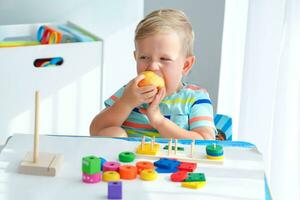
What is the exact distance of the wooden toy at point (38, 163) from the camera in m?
1.28

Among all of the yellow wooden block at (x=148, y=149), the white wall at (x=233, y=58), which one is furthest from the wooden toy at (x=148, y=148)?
the white wall at (x=233, y=58)

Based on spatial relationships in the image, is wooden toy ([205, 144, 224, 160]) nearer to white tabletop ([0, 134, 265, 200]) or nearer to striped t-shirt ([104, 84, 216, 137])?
white tabletop ([0, 134, 265, 200])

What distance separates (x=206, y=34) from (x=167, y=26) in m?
1.25

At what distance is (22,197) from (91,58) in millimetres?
1461

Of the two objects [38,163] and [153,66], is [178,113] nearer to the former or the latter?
[153,66]

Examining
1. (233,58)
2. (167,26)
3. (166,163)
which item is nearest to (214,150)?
(166,163)

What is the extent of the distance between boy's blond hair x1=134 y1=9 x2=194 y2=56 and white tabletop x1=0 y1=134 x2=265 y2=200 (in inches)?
12.9

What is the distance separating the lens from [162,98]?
1673mm

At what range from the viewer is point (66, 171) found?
1.30 metres

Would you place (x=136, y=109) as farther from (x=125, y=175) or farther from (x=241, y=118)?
(x=241, y=118)

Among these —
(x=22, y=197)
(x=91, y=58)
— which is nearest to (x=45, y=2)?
(x=91, y=58)

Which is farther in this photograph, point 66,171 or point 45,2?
point 45,2

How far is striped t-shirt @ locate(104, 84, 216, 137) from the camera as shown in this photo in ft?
5.63

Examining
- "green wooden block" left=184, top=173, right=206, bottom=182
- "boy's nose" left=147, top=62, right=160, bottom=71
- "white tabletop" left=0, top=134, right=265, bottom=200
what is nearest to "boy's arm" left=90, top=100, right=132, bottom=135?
"boy's nose" left=147, top=62, right=160, bottom=71
